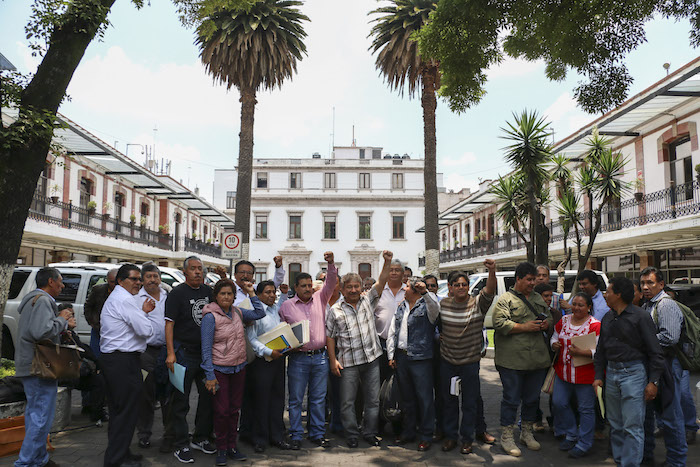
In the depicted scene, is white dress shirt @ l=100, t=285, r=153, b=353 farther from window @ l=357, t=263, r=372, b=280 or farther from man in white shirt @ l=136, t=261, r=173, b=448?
window @ l=357, t=263, r=372, b=280

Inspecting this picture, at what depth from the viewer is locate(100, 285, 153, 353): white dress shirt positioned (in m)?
4.85

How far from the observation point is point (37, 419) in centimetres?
476

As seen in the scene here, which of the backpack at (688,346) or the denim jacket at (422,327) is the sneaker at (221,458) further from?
the backpack at (688,346)

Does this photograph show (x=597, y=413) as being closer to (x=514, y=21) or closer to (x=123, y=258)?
(x=514, y=21)

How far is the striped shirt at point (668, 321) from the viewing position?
5133mm

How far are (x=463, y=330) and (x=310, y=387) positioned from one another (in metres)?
1.81

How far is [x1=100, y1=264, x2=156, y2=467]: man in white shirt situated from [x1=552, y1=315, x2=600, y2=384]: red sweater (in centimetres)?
418

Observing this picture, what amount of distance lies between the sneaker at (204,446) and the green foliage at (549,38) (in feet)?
20.1

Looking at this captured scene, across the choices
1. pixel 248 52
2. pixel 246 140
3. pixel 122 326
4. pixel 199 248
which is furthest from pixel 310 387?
pixel 199 248

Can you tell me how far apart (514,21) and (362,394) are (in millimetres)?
5454

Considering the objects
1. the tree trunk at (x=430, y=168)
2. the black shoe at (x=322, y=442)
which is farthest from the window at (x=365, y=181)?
the black shoe at (x=322, y=442)

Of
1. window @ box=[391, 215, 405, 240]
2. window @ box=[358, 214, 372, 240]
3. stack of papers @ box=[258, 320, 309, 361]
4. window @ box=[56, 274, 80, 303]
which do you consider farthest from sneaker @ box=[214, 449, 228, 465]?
window @ box=[391, 215, 405, 240]

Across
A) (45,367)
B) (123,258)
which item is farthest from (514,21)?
(123,258)

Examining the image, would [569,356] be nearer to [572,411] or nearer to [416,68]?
[572,411]
